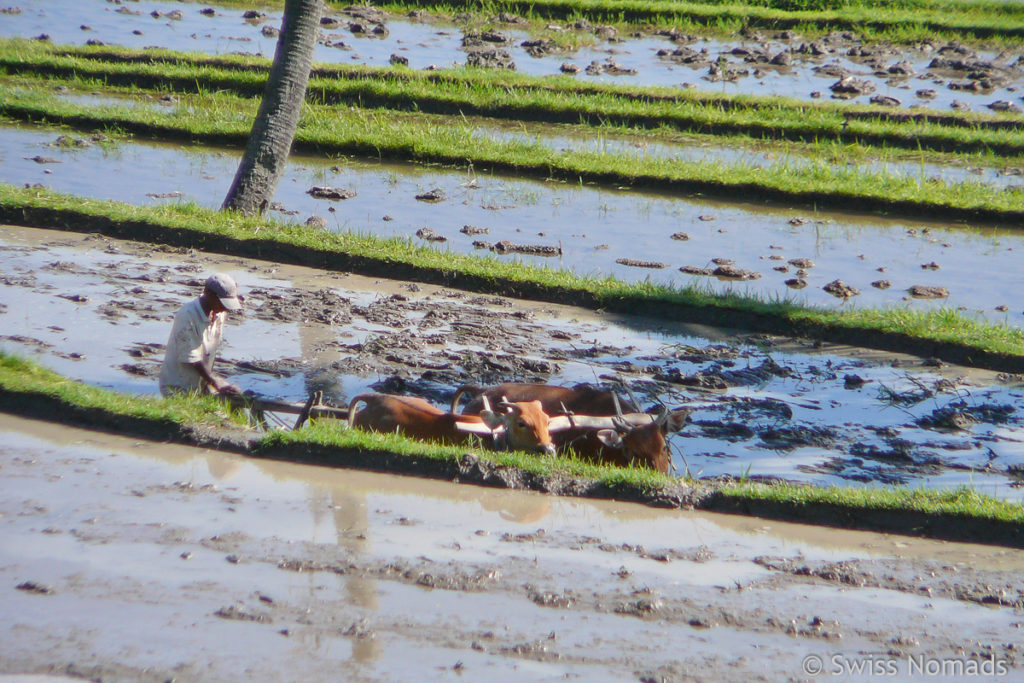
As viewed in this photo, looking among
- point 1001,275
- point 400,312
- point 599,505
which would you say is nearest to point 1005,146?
point 1001,275

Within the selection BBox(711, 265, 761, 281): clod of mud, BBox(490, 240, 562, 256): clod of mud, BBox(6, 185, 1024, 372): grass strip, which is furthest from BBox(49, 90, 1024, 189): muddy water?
BBox(6, 185, 1024, 372): grass strip

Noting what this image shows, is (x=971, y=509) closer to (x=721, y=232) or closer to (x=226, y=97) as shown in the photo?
(x=721, y=232)

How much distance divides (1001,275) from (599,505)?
6522 millimetres

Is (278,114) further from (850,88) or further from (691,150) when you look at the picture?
(850,88)

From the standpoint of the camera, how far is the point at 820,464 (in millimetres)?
6297

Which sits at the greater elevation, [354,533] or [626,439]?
[354,533]

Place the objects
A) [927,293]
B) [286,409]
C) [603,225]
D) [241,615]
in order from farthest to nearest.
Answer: [603,225]
[927,293]
[286,409]
[241,615]

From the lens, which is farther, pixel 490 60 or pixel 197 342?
pixel 490 60

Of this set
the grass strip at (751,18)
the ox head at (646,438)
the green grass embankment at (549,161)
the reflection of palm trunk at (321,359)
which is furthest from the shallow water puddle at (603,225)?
the grass strip at (751,18)

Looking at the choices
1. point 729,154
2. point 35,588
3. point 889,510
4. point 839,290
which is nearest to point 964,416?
point 889,510

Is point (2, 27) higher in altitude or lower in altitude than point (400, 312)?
higher

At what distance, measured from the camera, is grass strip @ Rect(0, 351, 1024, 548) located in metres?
5.38

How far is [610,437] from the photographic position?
6066mm

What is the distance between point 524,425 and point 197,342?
1883 millimetres
